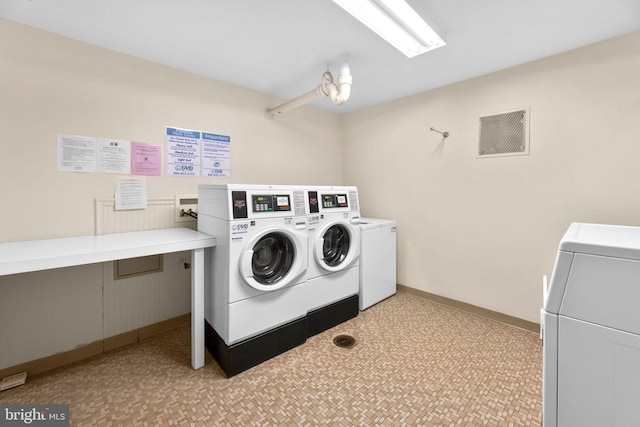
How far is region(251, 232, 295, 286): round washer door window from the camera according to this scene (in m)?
2.01

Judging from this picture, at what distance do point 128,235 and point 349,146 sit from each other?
272cm

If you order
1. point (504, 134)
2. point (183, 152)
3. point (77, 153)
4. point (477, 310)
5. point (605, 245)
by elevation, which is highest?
point (504, 134)

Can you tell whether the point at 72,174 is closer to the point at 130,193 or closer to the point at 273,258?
the point at 130,193

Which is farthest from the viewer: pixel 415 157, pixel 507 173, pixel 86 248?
pixel 415 157

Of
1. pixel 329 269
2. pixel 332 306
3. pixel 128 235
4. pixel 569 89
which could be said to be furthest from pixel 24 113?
pixel 569 89

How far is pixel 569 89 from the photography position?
210 cm

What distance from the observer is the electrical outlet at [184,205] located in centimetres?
241

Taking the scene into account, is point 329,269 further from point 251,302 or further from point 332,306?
point 251,302

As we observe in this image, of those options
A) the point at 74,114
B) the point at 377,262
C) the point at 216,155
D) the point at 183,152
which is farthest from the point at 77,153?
the point at 377,262

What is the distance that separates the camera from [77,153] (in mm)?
1955

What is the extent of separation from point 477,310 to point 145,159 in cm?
333

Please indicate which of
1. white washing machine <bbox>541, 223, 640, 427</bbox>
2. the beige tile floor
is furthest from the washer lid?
the beige tile floor

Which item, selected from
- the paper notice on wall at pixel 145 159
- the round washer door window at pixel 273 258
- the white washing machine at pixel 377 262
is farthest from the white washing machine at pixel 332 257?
the paper notice on wall at pixel 145 159

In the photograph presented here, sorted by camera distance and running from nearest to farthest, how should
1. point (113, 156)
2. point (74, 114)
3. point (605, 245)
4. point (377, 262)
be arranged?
point (605, 245) → point (74, 114) → point (113, 156) → point (377, 262)
